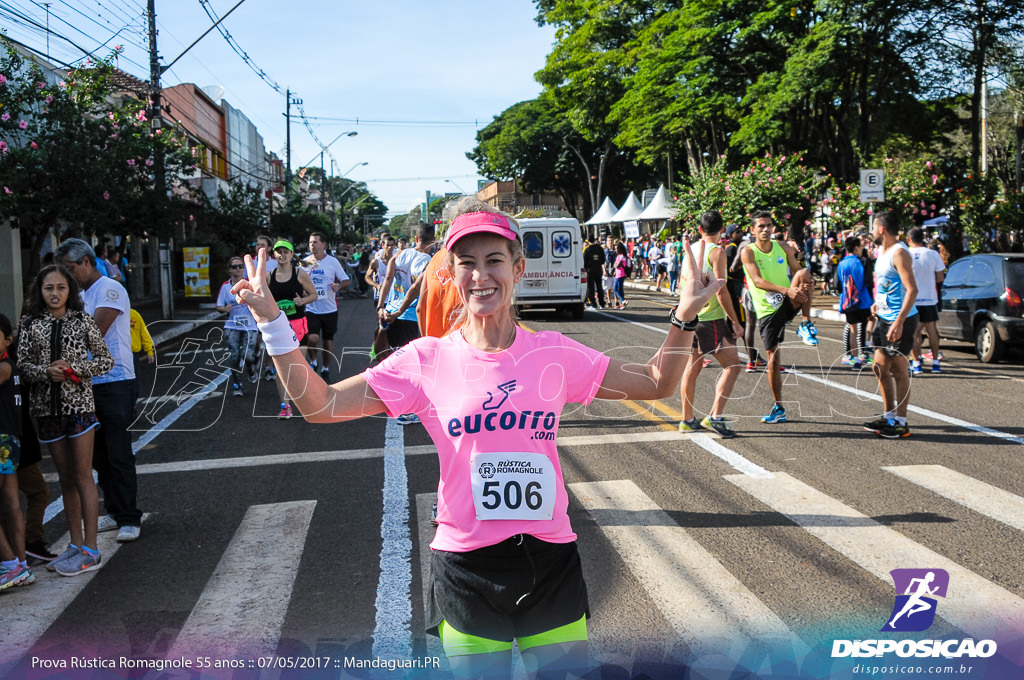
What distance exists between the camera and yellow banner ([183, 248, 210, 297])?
23984 mm

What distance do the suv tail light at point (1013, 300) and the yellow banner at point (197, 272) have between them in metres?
19.5

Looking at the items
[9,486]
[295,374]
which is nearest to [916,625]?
[295,374]

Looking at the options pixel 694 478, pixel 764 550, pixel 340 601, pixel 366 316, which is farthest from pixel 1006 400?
pixel 366 316

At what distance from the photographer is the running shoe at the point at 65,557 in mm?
4844

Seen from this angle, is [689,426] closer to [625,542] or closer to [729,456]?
[729,456]

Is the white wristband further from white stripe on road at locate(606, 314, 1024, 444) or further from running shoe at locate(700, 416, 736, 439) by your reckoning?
white stripe on road at locate(606, 314, 1024, 444)

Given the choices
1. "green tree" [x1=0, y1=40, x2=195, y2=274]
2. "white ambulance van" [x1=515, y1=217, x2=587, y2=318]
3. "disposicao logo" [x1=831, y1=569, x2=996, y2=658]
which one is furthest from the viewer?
"white ambulance van" [x1=515, y1=217, x2=587, y2=318]

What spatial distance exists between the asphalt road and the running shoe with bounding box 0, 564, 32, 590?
74mm

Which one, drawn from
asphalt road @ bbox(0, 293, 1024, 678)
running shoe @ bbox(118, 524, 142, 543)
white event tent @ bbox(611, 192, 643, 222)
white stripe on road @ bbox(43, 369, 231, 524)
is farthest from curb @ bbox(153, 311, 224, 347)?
white event tent @ bbox(611, 192, 643, 222)

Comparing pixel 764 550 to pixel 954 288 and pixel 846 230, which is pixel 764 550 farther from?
pixel 846 230

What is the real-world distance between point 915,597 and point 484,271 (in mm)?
3087

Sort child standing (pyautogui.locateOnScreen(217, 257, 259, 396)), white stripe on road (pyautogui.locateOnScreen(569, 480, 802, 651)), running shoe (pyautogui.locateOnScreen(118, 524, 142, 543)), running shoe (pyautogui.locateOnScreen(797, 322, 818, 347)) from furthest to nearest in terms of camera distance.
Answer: child standing (pyautogui.locateOnScreen(217, 257, 259, 396)) < running shoe (pyautogui.locateOnScreen(797, 322, 818, 347)) < running shoe (pyautogui.locateOnScreen(118, 524, 142, 543)) < white stripe on road (pyautogui.locateOnScreen(569, 480, 802, 651))

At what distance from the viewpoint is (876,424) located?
7.76m

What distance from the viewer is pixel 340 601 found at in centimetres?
425
